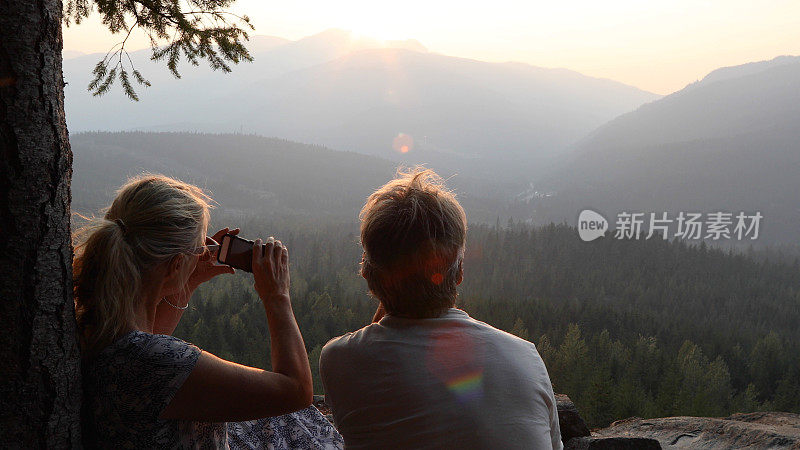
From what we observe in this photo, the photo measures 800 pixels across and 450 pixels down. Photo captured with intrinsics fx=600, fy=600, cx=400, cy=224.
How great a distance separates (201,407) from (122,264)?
1.85ft

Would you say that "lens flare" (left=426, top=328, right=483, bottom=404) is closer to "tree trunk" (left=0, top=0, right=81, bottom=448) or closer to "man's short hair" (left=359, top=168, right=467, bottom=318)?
"man's short hair" (left=359, top=168, right=467, bottom=318)

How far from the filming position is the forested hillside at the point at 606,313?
86.1ft

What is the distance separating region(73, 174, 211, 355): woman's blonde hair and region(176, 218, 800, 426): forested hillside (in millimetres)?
17883

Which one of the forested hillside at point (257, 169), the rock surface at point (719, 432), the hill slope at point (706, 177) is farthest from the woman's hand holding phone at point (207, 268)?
the hill slope at point (706, 177)

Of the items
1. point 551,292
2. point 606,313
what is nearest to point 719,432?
point 606,313

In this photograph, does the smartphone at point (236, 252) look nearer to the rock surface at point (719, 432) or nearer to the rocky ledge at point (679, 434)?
the rocky ledge at point (679, 434)

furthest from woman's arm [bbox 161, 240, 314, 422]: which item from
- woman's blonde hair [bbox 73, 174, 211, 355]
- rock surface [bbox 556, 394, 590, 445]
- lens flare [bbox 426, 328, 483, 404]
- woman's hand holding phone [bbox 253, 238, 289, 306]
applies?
rock surface [bbox 556, 394, 590, 445]

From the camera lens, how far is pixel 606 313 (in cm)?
4666

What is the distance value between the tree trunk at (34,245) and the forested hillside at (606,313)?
1798 centimetres

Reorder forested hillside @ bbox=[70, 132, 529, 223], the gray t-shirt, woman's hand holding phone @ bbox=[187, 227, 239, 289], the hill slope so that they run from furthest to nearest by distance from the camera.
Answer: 1. the hill slope
2. forested hillside @ bbox=[70, 132, 529, 223]
3. woman's hand holding phone @ bbox=[187, 227, 239, 289]
4. the gray t-shirt

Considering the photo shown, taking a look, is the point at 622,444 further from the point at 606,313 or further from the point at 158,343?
the point at 606,313

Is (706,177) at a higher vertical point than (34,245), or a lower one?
higher

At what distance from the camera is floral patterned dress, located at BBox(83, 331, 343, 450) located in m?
1.88

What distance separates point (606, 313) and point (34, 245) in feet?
159
